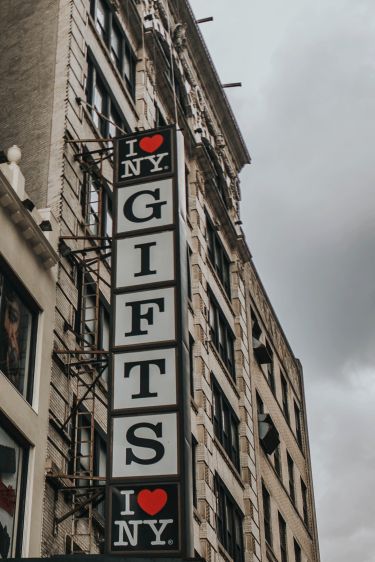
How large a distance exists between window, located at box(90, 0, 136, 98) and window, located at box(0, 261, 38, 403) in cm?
1250

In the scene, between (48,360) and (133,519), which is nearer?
(133,519)

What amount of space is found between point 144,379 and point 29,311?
4.02 metres

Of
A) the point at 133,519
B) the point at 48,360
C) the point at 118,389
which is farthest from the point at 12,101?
the point at 133,519

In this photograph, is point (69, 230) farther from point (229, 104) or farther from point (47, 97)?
point (229, 104)

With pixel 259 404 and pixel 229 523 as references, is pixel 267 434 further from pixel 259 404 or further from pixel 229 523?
pixel 229 523

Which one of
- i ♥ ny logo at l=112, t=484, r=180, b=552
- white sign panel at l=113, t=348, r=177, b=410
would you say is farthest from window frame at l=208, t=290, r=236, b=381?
i ♥ ny logo at l=112, t=484, r=180, b=552

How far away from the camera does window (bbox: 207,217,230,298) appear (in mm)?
41812

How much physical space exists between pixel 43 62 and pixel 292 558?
77.6 feet

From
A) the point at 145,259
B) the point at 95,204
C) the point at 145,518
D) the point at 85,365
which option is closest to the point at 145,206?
the point at 145,259

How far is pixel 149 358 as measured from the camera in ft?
66.0

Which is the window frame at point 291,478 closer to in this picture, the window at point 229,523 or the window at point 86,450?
the window at point 229,523

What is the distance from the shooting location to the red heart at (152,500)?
18.2 m

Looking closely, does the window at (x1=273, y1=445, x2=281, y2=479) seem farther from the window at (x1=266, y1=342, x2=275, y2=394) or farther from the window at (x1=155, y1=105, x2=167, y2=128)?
the window at (x1=155, y1=105, x2=167, y2=128)

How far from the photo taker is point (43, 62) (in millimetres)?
29000
